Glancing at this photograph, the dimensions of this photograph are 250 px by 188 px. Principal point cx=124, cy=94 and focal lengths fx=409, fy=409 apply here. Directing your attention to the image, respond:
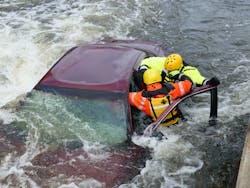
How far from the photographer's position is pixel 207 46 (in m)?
8.86

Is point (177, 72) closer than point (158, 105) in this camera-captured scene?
No

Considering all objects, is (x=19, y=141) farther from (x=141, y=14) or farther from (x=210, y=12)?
(x=210, y=12)

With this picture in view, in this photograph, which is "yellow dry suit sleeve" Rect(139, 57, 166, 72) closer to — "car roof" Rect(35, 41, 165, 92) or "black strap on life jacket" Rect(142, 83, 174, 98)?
"car roof" Rect(35, 41, 165, 92)

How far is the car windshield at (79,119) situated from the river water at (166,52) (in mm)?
19

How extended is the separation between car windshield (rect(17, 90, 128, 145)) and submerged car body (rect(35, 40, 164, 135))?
2cm

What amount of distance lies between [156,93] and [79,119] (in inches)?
40.5

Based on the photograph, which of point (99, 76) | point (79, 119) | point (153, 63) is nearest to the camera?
point (79, 119)

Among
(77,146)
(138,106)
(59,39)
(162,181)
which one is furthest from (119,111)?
(59,39)

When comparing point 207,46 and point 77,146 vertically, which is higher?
point 77,146

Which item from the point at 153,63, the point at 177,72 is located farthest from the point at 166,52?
the point at 177,72

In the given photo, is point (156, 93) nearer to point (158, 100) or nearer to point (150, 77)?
point (158, 100)

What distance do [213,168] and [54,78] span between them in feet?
7.73

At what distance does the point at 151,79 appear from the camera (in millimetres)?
5281

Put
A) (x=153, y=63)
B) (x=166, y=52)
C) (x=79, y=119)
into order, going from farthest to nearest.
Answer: (x=166, y=52)
(x=153, y=63)
(x=79, y=119)
